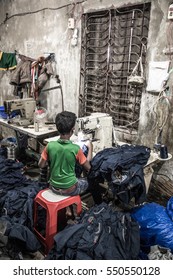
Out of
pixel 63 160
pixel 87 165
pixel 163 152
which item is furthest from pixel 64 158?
pixel 163 152

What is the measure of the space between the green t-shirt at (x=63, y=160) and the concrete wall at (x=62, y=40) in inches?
54.5

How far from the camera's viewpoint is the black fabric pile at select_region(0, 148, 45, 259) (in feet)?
7.57

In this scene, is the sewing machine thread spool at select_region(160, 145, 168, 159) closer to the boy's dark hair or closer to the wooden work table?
the boy's dark hair

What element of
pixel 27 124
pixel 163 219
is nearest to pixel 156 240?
pixel 163 219

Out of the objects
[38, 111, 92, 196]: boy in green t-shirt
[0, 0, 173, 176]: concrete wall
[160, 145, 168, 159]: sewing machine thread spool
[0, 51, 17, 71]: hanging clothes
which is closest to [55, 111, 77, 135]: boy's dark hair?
[38, 111, 92, 196]: boy in green t-shirt

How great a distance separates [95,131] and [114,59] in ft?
4.17

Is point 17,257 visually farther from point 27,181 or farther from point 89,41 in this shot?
point 89,41

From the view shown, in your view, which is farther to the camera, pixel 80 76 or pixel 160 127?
pixel 80 76

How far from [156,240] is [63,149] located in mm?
1275

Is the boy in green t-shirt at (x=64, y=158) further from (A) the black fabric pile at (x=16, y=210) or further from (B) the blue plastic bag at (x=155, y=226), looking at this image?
(B) the blue plastic bag at (x=155, y=226)

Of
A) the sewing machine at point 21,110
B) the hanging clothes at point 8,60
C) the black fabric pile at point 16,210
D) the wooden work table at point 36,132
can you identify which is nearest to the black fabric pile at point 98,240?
the black fabric pile at point 16,210

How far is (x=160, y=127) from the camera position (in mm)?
3221

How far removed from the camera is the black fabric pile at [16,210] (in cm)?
231

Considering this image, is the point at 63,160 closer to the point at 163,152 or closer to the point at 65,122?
the point at 65,122
